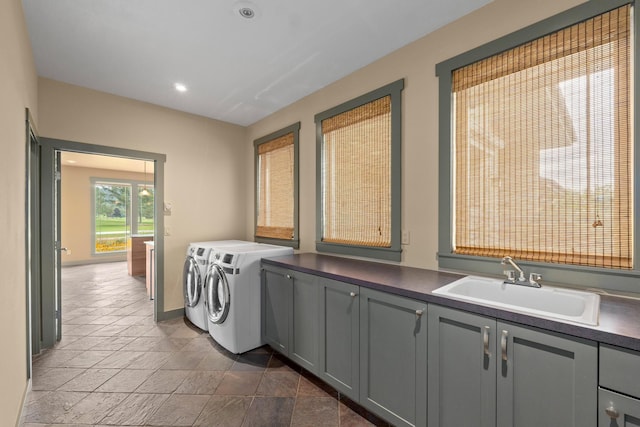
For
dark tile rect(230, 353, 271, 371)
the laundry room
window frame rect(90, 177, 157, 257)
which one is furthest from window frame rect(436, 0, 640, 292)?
window frame rect(90, 177, 157, 257)

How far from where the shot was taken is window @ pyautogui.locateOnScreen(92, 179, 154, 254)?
8.16 m

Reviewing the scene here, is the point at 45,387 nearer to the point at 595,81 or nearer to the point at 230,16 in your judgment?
the point at 230,16

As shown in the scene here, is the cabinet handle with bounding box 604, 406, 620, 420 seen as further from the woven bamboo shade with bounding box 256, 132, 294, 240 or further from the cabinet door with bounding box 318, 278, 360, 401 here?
the woven bamboo shade with bounding box 256, 132, 294, 240

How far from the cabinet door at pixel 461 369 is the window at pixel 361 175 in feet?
3.13

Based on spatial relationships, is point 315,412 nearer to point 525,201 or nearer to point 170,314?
point 525,201

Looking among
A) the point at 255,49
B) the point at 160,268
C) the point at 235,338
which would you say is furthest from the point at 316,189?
the point at 160,268

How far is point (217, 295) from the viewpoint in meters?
3.05

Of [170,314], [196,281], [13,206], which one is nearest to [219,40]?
[13,206]

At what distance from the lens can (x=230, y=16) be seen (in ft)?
6.89

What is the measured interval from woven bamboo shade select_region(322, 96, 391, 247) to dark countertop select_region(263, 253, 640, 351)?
0.99ft

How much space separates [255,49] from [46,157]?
2.44 metres

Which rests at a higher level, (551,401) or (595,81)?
(595,81)

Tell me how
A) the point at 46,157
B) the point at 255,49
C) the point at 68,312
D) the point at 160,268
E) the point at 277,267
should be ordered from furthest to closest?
the point at 68,312 < the point at 160,268 < the point at 46,157 < the point at 277,267 < the point at 255,49

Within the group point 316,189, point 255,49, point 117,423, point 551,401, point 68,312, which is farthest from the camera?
point 68,312
